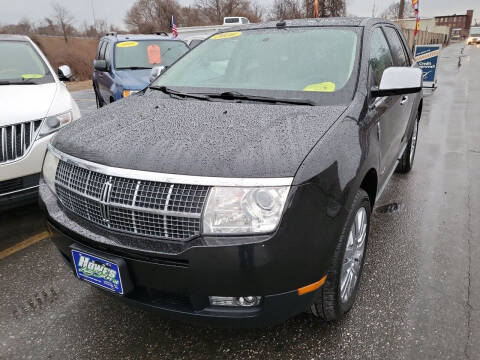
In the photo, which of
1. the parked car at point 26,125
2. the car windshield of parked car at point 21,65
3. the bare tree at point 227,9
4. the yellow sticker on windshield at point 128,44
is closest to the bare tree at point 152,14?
the bare tree at point 227,9

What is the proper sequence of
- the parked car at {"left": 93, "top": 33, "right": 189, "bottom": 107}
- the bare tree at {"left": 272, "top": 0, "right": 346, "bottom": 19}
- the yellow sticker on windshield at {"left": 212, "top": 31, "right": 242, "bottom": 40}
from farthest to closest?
the bare tree at {"left": 272, "top": 0, "right": 346, "bottom": 19}, the parked car at {"left": 93, "top": 33, "right": 189, "bottom": 107}, the yellow sticker on windshield at {"left": 212, "top": 31, "right": 242, "bottom": 40}

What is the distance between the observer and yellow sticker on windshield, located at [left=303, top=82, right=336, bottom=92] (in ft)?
7.93

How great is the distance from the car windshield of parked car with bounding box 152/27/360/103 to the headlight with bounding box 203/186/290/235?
968mm

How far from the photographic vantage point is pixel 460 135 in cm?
664

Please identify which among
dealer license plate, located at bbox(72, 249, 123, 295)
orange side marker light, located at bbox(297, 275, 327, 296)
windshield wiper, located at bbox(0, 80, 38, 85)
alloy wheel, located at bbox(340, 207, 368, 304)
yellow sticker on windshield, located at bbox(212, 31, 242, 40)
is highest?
yellow sticker on windshield, located at bbox(212, 31, 242, 40)

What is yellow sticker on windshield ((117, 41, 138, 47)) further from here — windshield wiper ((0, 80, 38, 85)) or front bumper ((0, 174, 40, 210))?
front bumper ((0, 174, 40, 210))

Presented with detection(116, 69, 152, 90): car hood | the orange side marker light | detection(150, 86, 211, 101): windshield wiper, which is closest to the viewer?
the orange side marker light

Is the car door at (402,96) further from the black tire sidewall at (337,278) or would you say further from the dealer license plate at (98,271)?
the dealer license plate at (98,271)

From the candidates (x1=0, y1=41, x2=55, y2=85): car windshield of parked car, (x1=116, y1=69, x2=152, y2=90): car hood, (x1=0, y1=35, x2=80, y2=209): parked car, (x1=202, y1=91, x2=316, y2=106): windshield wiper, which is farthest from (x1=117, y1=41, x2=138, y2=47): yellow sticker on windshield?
(x1=202, y1=91, x2=316, y2=106): windshield wiper

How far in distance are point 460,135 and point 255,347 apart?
6096 millimetres

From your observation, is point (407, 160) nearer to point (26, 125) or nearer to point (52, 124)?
point (52, 124)

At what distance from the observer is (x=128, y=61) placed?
7652mm

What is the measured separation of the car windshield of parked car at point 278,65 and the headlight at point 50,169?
1.06 metres

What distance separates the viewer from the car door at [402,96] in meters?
3.51
